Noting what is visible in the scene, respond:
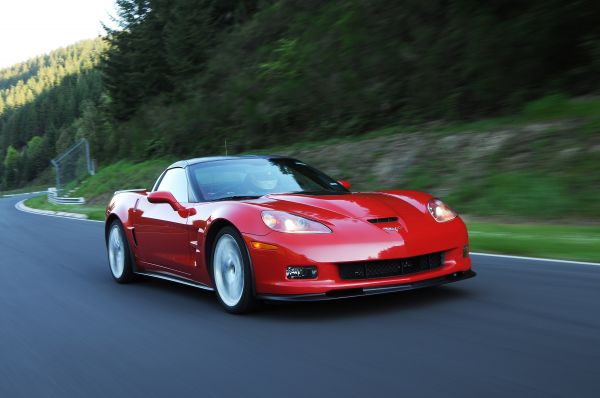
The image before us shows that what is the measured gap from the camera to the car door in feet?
19.7

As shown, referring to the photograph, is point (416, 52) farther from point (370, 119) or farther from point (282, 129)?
point (282, 129)

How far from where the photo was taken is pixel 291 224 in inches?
198

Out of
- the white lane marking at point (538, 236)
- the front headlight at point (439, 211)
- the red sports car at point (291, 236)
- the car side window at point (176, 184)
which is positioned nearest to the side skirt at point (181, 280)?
the red sports car at point (291, 236)

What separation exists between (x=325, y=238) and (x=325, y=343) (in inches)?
33.7

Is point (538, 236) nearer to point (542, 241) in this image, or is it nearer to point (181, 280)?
point (542, 241)

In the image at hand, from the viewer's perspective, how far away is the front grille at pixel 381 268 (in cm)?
486

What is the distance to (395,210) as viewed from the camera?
529 centimetres

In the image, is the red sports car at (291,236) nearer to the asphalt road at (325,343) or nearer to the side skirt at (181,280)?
the side skirt at (181,280)

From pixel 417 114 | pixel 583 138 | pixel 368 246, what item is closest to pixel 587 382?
pixel 368 246

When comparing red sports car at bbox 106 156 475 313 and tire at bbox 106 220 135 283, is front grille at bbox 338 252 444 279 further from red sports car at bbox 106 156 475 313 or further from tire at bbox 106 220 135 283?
tire at bbox 106 220 135 283

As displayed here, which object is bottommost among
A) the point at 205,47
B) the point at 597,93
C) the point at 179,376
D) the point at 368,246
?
the point at 179,376

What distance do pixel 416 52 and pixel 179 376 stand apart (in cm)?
1605

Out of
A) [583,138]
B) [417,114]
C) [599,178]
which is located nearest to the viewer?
[599,178]

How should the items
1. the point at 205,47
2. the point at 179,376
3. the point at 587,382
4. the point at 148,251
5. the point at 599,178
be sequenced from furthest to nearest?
the point at 205,47 → the point at 599,178 → the point at 148,251 → the point at 179,376 → the point at 587,382
